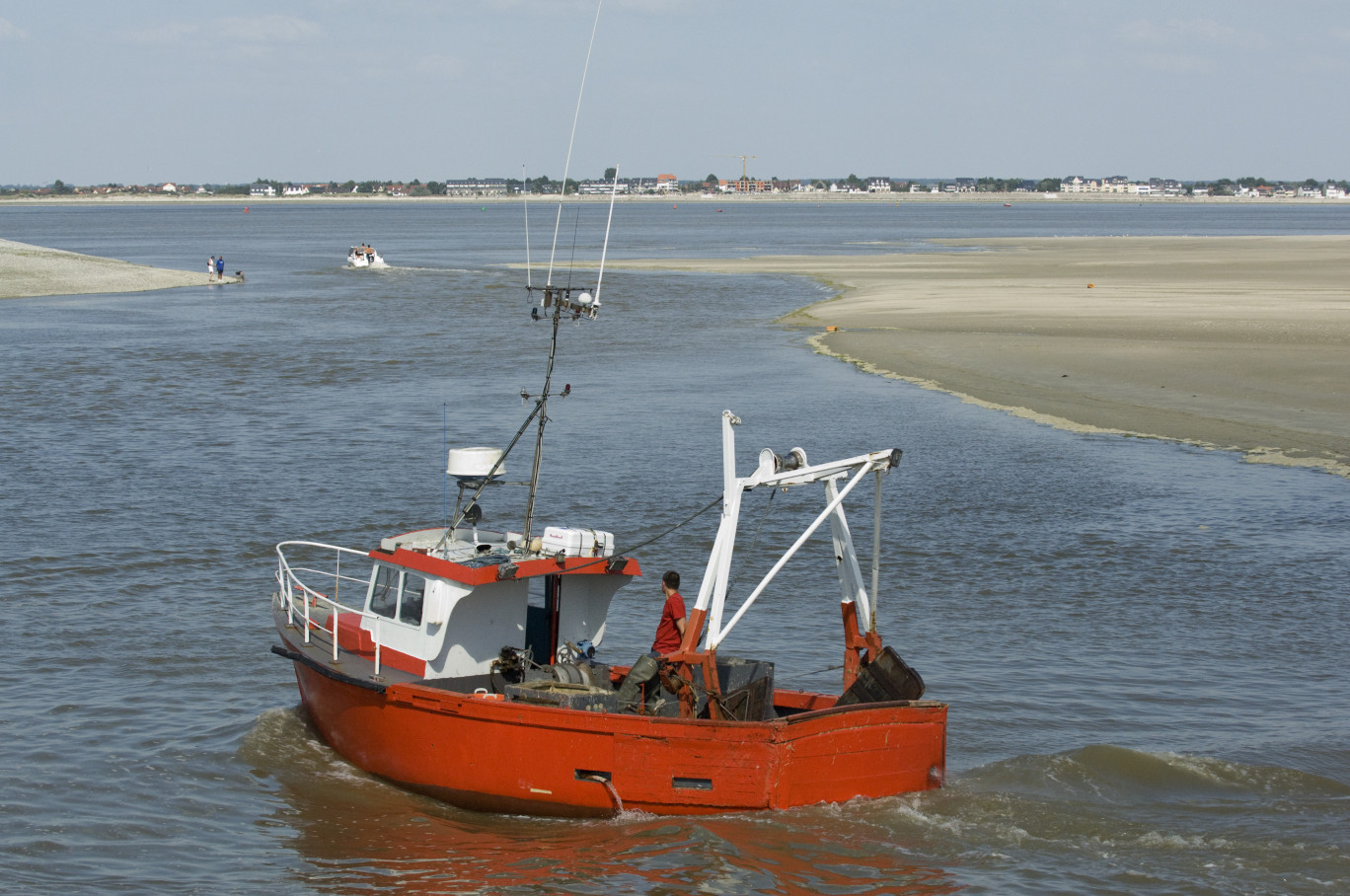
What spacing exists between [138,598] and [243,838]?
279 inches

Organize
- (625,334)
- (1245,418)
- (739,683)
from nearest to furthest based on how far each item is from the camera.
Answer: (739,683)
(1245,418)
(625,334)

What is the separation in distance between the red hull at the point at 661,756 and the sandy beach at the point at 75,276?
199 feet

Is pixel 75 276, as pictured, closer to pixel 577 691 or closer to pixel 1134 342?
pixel 1134 342

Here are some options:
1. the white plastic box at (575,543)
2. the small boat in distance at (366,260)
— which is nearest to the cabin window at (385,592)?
the white plastic box at (575,543)

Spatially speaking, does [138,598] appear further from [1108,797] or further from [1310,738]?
[1310,738]

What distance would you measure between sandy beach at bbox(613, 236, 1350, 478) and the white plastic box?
16588mm

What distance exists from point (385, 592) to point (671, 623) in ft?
10.2

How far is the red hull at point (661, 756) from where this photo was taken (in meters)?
11.3

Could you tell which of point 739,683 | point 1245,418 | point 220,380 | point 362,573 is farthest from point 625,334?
point 739,683

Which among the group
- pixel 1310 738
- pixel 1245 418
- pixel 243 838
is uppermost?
pixel 1245 418

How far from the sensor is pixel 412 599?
1317cm

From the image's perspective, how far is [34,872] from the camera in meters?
11.1

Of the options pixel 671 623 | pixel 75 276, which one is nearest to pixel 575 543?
pixel 671 623

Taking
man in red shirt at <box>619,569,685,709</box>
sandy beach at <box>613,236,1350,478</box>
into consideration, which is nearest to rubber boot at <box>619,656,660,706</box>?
man in red shirt at <box>619,569,685,709</box>
